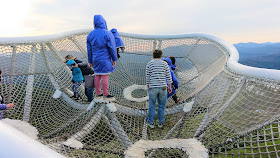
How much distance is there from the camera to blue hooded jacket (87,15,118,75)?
238 cm

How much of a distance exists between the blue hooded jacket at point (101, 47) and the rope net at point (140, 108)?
46 cm

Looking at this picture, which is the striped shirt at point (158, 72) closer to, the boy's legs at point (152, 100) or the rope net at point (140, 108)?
the boy's legs at point (152, 100)

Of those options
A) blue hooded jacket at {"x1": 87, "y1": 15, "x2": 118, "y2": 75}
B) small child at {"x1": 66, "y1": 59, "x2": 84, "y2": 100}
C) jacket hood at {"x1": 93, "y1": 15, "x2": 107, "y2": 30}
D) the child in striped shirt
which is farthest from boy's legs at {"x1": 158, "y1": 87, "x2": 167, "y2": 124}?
small child at {"x1": 66, "y1": 59, "x2": 84, "y2": 100}

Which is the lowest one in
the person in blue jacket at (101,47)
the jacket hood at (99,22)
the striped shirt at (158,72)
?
the striped shirt at (158,72)

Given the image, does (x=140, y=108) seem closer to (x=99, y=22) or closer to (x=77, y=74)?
(x=77, y=74)

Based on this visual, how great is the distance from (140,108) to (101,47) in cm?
96

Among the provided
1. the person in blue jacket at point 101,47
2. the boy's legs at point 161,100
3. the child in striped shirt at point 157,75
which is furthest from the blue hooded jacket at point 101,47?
the boy's legs at point 161,100

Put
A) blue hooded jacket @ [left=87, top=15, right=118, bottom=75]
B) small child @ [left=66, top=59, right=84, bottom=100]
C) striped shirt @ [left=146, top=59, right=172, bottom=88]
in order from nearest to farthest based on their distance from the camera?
striped shirt @ [left=146, top=59, right=172, bottom=88] → blue hooded jacket @ [left=87, top=15, right=118, bottom=75] → small child @ [left=66, top=59, right=84, bottom=100]

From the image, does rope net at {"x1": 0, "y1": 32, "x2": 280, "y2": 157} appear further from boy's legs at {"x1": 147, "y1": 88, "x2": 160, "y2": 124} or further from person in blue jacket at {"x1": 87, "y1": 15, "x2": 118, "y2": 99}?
person in blue jacket at {"x1": 87, "y1": 15, "x2": 118, "y2": 99}

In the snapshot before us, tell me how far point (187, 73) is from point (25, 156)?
3832mm

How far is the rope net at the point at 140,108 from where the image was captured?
5.41ft

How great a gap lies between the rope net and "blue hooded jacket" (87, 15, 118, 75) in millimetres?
465

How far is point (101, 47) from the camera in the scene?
2.40m

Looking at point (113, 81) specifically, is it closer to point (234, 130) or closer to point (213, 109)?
point (213, 109)
